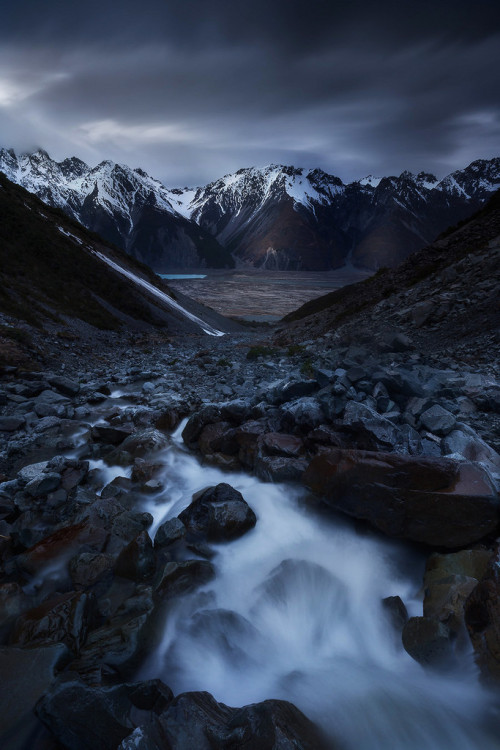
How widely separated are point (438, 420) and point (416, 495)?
2.00m

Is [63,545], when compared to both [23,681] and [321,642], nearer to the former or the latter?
[23,681]

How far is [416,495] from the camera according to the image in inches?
181

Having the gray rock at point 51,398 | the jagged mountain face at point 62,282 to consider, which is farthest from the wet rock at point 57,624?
the jagged mountain face at point 62,282

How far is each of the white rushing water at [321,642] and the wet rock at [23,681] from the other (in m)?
1.05

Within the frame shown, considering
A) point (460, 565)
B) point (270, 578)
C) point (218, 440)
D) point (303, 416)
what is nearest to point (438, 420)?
point (303, 416)

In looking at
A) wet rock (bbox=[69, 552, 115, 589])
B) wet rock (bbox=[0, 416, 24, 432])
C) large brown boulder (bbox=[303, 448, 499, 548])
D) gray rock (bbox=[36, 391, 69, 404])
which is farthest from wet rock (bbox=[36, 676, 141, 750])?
gray rock (bbox=[36, 391, 69, 404])

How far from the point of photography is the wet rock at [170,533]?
208 inches

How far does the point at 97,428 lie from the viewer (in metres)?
8.59

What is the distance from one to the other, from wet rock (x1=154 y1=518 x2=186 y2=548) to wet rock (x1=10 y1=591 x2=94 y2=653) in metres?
1.38

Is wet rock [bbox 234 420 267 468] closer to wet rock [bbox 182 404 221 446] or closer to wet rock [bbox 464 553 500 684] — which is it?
wet rock [bbox 182 404 221 446]

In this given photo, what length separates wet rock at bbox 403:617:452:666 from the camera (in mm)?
3445

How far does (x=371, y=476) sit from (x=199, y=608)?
9.41ft

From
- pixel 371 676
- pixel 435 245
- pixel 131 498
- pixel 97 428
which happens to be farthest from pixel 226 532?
pixel 435 245

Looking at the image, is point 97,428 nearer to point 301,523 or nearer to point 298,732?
point 301,523
